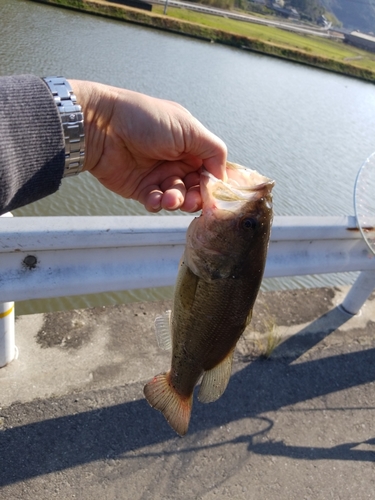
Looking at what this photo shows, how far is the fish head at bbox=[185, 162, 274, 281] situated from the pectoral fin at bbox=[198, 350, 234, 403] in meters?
0.42

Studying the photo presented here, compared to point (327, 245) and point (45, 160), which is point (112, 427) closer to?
point (45, 160)

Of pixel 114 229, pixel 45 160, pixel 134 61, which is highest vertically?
pixel 45 160

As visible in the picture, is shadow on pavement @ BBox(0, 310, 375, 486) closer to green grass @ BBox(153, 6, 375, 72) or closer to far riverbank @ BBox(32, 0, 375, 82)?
far riverbank @ BBox(32, 0, 375, 82)

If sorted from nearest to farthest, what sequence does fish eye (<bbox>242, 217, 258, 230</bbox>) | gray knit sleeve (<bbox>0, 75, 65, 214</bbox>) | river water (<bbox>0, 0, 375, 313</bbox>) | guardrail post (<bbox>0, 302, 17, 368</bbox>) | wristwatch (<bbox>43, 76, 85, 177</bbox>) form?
fish eye (<bbox>242, 217, 258, 230</bbox>) < gray knit sleeve (<bbox>0, 75, 65, 214</bbox>) < wristwatch (<bbox>43, 76, 85, 177</bbox>) < guardrail post (<bbox>0, 302, 17, 368</bbox>) < river water (<bbox>0, 0, 375, 313</bbox>)

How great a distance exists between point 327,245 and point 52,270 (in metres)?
2.23

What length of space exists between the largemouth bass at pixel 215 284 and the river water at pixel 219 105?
327 cm

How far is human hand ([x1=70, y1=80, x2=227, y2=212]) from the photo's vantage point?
6.52 feet

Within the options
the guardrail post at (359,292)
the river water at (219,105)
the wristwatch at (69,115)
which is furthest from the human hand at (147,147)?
the river water at (219,105)

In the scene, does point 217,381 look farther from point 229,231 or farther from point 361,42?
point 361,42

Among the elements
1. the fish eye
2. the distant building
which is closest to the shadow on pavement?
the fish eye

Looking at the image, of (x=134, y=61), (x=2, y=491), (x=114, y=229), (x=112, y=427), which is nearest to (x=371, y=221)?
(x=114, y=229)

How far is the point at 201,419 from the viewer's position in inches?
117

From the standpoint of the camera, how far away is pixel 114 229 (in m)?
2.42

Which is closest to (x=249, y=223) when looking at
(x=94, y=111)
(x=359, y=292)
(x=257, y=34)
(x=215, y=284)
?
(x=215, y=284)
